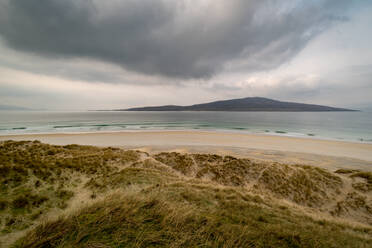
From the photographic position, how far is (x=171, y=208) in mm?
3295

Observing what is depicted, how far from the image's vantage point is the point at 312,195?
7555 mm

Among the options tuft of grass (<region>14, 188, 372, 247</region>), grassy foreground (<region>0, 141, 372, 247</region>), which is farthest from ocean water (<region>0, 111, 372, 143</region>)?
tuft of grass (<region>14, 188, 372, 247</region>)

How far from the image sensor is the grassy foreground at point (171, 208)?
95.4 inches

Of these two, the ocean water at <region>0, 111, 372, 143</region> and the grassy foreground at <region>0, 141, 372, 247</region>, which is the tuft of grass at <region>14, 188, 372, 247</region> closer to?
A: the grassy foreground at <region>0, 141, 372, 247</region>

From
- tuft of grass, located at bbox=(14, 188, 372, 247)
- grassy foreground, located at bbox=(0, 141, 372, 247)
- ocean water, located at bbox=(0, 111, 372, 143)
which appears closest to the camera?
tuft of grass, located at bbox=(14, 188, 372, 247)

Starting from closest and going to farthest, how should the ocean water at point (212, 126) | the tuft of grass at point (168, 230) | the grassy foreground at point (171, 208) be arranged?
the tuft of grass at point (168, 230) → the grassy foreground at point (171, 208) → the ocean water at point (212, 126)

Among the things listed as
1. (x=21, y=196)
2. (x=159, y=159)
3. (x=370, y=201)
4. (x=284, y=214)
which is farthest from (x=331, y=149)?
(x=21, y=196)

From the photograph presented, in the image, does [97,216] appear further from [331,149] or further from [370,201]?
[331,149]

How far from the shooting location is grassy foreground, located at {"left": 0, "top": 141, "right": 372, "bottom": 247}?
2.42 meters

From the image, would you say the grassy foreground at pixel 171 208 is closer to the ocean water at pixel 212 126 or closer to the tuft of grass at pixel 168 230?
the tuft of grass at pixel 168 230

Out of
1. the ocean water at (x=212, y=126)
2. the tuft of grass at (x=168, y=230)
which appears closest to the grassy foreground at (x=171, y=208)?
the tuft of grass at (x=168, y=230)

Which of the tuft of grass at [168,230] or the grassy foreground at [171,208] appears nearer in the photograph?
the tuft of grass at [168,230]

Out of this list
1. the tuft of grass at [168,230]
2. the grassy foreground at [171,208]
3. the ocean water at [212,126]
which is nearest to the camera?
the tuft of grass at [168,230]

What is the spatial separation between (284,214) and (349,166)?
1438 centimetres
